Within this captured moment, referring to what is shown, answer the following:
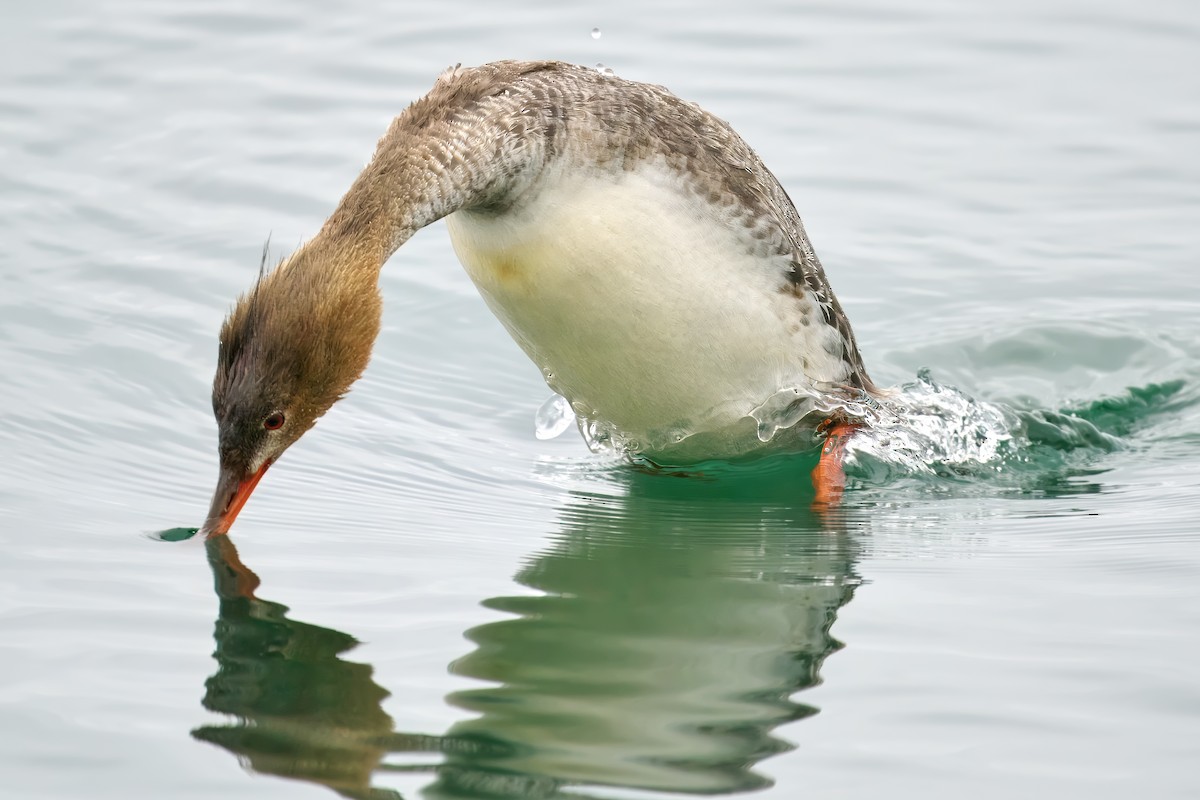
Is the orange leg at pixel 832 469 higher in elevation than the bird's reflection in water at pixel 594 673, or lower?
higher

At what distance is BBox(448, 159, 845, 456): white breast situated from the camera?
257 inches

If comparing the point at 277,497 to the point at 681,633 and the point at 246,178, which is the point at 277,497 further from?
the point at 246,178

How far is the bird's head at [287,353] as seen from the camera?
5797mm

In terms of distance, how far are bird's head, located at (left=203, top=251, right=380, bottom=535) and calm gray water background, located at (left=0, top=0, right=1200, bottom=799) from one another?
566 mm

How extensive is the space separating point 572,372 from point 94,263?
4024 millimetres

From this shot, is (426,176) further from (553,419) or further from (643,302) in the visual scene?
(553,419)

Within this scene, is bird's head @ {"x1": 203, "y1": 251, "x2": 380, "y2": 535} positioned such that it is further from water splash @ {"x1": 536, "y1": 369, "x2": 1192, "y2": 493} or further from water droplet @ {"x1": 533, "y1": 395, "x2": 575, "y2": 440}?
water droplet @ {"x1": 533, "y1": 395, "x2": 575, "y2": 440}

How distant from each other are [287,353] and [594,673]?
159cm

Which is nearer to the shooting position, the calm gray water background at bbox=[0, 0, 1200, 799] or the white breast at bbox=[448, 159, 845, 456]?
the calm gray water background at bbox=[0, 0, 1200, 799]

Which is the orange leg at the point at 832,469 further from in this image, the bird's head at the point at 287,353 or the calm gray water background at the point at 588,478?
the bird's head at the point at 287,353

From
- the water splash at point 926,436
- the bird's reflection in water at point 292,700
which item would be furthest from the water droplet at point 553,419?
the bird's reflection in water at point 292,700

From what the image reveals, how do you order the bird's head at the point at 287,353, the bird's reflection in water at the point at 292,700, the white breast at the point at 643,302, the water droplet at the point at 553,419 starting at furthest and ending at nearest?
the water droplet at the point at 553,419
the white breast at the point at 643,302
the bird's head at the point at 287,353
the bird's reflection in water at the point at 292,700

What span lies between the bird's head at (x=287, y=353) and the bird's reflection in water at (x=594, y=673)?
0.56 m

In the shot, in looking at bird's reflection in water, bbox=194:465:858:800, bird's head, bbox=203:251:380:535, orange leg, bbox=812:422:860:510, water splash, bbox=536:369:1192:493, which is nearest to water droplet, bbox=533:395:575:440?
water splash, bbox=536:369:1192:493
